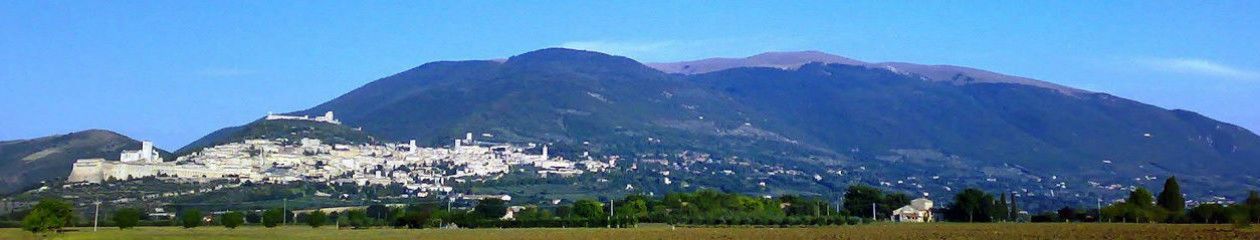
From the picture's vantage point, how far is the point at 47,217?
80.1 m

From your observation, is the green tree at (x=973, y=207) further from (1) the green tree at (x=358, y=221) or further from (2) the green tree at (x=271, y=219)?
(2) the green tree at (x=271, y=219)

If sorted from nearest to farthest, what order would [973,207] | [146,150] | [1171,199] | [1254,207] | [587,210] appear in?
[1254,207] → [1171,199] → [587,210] → [973,207] → [146,150]

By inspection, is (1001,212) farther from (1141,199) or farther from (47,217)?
(47,217)

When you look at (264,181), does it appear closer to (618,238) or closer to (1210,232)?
(618,238)

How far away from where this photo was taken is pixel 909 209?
131875 millimetres

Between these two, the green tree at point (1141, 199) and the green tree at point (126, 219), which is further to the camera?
the green tree at point (1141, 199)

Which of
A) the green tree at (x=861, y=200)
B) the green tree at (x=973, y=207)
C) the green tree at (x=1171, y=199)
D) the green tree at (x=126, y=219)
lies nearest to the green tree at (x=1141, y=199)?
the green tree at (x=1171, y=199)

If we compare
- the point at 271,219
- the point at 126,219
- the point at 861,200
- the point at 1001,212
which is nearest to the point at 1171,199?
the point at 1001,212

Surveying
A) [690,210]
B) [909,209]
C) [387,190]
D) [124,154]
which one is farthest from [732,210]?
[124,154]

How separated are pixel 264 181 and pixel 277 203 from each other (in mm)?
26453

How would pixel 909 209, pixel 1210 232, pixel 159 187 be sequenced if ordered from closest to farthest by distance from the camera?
pixel 1210 232, pixel 909 209, pixel 159 187

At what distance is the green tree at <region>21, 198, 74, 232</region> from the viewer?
79.4 metres

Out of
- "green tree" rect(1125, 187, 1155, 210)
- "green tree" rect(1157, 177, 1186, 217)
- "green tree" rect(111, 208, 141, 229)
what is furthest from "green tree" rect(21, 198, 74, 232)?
"green tree" rect(1157, 177, 1186, 217)

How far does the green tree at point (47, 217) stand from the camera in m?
79.4
